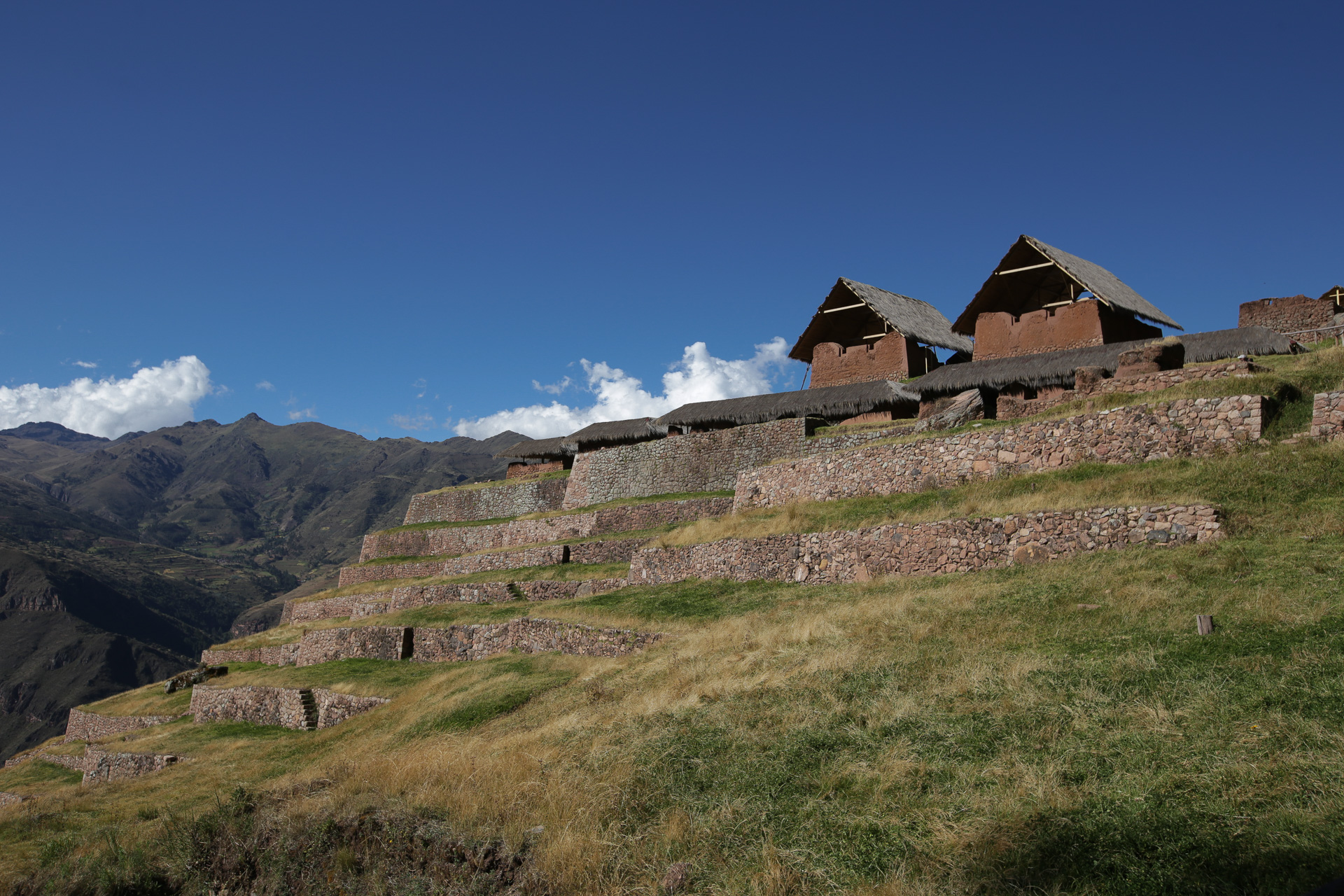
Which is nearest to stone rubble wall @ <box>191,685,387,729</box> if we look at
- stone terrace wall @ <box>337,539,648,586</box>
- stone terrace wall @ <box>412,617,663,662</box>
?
stone terrace wall @ <box>412,617,663,662</box>

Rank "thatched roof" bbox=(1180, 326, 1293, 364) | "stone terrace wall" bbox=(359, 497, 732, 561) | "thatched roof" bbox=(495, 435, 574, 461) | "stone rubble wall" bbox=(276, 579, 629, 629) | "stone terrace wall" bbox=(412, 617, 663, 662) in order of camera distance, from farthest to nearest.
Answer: "thatched roof" bbox=(495, 435, 574, 461)
"stone terrace wall" bbox=(359, 497, 732, 561)
"stone rubble wall" bbox=(276, 579, 629, 629)
"thatched roof" bbox=(1180, 326, 1293, 364)
"stone terrace wall" bbox=(412, 617, 663, 662)

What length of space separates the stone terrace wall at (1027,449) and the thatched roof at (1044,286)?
11.8 meters

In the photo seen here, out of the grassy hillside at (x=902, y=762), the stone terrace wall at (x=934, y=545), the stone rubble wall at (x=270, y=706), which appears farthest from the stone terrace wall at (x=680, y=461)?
the stone rubble wall at (x=270, y=706)

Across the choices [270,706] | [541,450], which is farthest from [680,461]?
[270,706]

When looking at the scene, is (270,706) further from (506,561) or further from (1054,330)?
(1054,330)

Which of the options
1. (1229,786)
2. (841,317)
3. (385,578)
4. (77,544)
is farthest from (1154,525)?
(77,544)

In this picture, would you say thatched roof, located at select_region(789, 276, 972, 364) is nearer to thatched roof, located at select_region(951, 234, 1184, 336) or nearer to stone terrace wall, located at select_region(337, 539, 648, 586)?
thatched roof, located at select_region(951, 234, 1184, 336)

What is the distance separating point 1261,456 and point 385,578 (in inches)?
1366

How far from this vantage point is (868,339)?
112 ft

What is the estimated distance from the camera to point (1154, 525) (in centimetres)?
1302

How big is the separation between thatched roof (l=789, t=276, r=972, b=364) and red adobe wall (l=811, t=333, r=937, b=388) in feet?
1.59

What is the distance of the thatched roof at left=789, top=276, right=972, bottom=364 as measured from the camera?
33.5m

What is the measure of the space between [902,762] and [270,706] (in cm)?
2031

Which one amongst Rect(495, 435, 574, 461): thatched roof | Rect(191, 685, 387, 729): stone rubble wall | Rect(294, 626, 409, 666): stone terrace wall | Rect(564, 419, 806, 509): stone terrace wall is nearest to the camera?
Rect(191, 685, 387, 729): stone rubble wall
